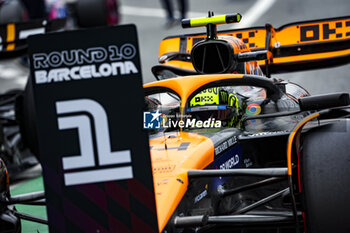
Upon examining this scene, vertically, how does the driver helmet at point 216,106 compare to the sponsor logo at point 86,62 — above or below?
below

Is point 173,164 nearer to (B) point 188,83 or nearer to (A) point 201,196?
(A) point 201,196

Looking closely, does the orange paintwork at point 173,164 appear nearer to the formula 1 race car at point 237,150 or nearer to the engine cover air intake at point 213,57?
the formula 1 race car at point 237,150

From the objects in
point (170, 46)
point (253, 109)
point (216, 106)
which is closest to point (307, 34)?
point (170, 46)

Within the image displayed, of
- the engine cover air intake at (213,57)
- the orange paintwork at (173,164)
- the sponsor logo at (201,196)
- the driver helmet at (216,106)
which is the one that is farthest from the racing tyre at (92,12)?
the sponsor logo at (201,196)

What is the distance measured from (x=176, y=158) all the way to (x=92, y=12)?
310 inches

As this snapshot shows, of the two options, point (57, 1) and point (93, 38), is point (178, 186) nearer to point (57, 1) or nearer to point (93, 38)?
point (93, 38)

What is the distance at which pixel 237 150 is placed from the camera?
12.7 ft

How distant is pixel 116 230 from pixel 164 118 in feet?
5.26

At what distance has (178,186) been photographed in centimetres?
316

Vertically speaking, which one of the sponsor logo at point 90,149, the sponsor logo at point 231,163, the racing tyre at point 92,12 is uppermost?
the racing tyre at point 92,12

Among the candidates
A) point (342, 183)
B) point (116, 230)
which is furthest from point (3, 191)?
point (342, 183)

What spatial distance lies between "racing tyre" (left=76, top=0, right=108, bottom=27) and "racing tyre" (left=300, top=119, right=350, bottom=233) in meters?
8.07

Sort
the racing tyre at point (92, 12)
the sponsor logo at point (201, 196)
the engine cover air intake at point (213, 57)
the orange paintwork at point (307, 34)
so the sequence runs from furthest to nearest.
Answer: the racing tyre at point (92, 12) < the orange paintwork at point (307, 34) < the engine cover air intake at point (213, 57) < the sponsor logo at point (201, 196)

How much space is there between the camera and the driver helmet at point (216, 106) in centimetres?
405
